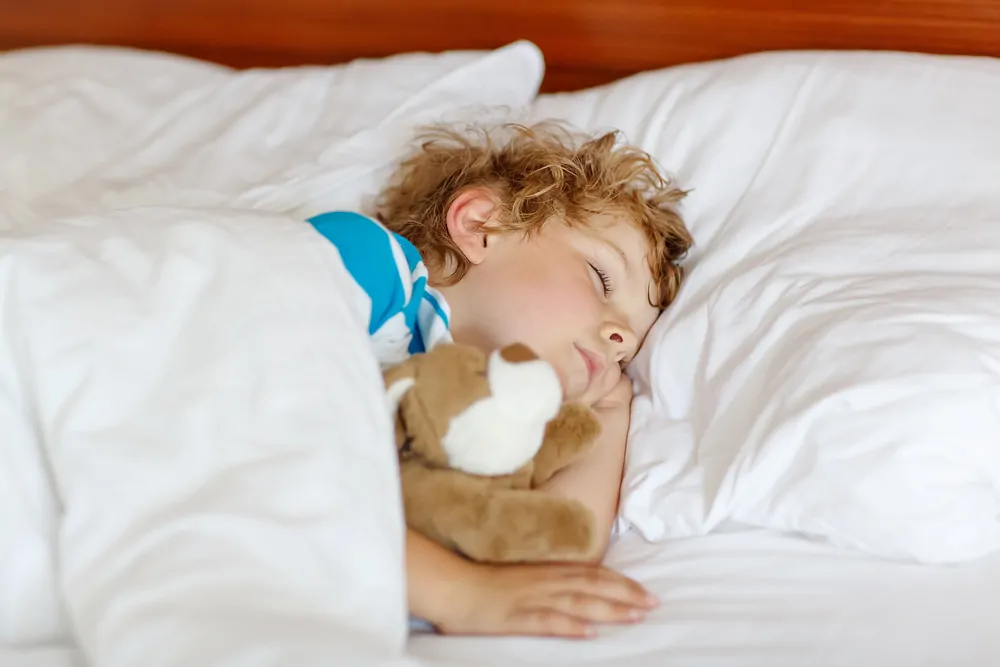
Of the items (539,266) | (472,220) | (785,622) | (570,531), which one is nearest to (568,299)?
(539,266)

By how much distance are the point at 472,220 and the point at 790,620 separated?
0.55 m

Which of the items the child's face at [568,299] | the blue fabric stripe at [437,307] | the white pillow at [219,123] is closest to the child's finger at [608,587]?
the child's face at [568,299]

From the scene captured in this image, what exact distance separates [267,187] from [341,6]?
15.4 inches

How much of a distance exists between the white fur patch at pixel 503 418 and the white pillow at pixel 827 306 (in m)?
0.17

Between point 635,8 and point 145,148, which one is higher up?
point 635,8

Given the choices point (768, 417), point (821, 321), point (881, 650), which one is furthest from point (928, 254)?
point (881, 650)

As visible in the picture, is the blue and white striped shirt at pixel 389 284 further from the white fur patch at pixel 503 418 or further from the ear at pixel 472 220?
the white fur patch at pixel 503 418

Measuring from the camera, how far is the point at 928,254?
94 centimetres

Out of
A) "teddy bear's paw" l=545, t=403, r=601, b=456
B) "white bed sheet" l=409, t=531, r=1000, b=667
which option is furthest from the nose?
"white bed sheet" l=409, t=531, r=1000, b=667

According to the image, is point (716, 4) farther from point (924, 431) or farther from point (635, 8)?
point (924, 431)

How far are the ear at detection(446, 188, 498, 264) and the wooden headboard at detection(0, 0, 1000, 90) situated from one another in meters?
0.38

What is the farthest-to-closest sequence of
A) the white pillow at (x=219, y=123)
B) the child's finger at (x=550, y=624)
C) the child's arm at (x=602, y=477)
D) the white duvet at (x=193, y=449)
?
the white pillow at (x=219, y=123) < the child's arm at (x=602, y=477) < the child's finger at (x=550, y=624) < the white duvet at (x=193, y=449)

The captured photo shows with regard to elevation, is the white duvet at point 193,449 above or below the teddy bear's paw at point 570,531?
above

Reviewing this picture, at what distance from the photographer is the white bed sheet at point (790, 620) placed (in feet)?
2.30
